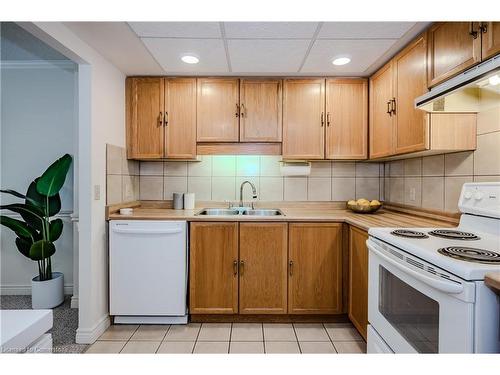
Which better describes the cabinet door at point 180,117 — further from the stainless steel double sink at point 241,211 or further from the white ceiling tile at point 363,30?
the white ceiling tile at point 363,30

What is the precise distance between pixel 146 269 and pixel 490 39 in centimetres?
253

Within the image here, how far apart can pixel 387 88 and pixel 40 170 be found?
335cm

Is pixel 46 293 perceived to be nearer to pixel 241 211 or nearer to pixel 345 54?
pixel 241 211

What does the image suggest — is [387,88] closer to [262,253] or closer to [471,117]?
[471,117]

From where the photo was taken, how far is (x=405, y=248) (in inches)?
50.0

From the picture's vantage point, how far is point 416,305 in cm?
121

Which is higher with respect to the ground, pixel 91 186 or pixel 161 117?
pixel 161 117

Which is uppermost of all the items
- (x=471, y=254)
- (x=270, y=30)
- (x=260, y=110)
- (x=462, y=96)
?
(x=270, y=30)

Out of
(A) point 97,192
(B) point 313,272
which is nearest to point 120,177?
(A) point 97,192

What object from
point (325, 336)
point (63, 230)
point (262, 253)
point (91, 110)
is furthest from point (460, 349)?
point (63, 230)

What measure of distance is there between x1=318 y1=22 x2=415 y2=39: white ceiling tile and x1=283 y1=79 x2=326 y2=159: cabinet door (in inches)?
28.7

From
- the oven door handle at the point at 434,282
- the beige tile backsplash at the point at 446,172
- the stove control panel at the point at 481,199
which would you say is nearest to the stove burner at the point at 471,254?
the oven door handle at the point at 434,282

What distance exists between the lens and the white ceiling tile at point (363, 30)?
1731 millimetres
